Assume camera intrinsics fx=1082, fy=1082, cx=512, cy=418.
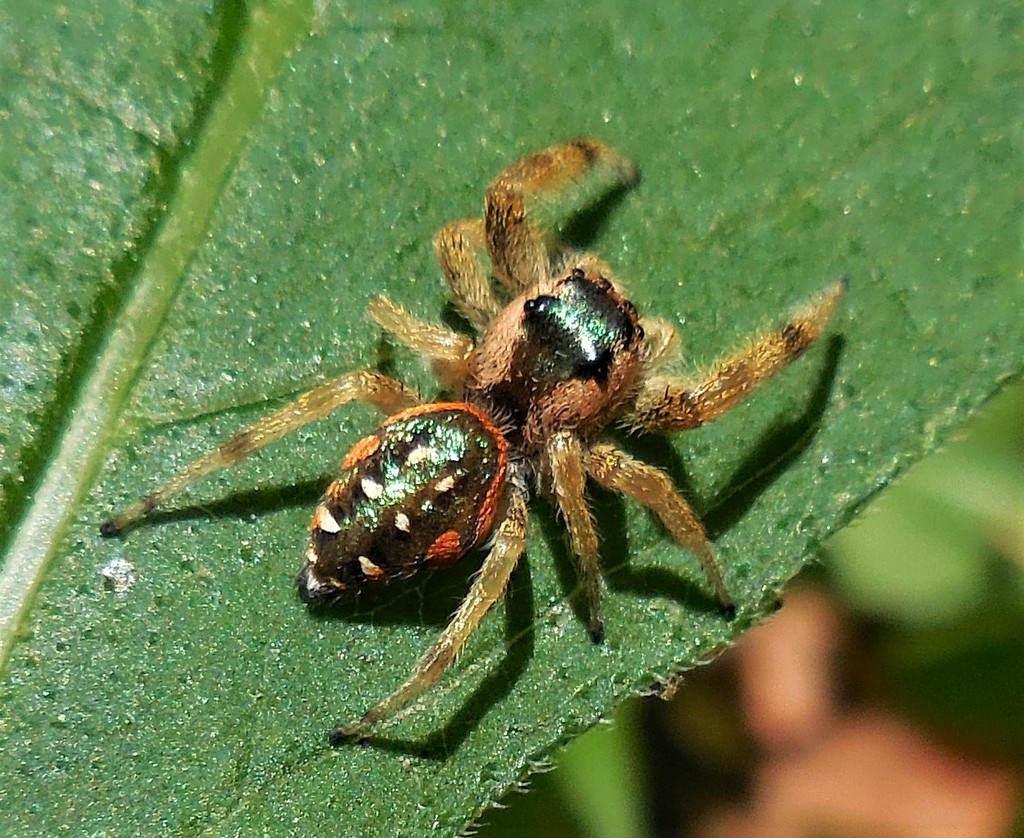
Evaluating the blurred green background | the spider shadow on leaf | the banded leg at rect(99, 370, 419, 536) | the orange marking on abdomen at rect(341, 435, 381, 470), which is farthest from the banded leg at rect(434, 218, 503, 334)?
the blurred green background

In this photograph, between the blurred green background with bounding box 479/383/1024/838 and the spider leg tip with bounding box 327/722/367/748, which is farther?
the blurred green background with bounding box 479/383/1024/838

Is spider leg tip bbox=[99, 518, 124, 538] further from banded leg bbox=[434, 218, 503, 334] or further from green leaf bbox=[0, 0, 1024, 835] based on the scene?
banded leg bbox=[434, 218, 503, 334]

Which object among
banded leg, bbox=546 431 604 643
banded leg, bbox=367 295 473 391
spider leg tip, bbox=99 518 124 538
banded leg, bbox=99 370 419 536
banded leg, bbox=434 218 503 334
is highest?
banded leg, bbox=434 218 503 334

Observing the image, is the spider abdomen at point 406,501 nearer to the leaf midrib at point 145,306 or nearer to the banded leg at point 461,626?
the banded leg at point 461,626

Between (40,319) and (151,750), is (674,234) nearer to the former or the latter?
(40,319)

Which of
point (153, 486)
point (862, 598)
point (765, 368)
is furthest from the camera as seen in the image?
point (862, 598)

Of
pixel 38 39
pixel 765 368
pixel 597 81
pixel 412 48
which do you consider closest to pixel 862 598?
pixel 765 368

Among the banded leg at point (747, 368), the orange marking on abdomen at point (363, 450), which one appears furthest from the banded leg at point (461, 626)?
the banded leg at point (747, 368)
